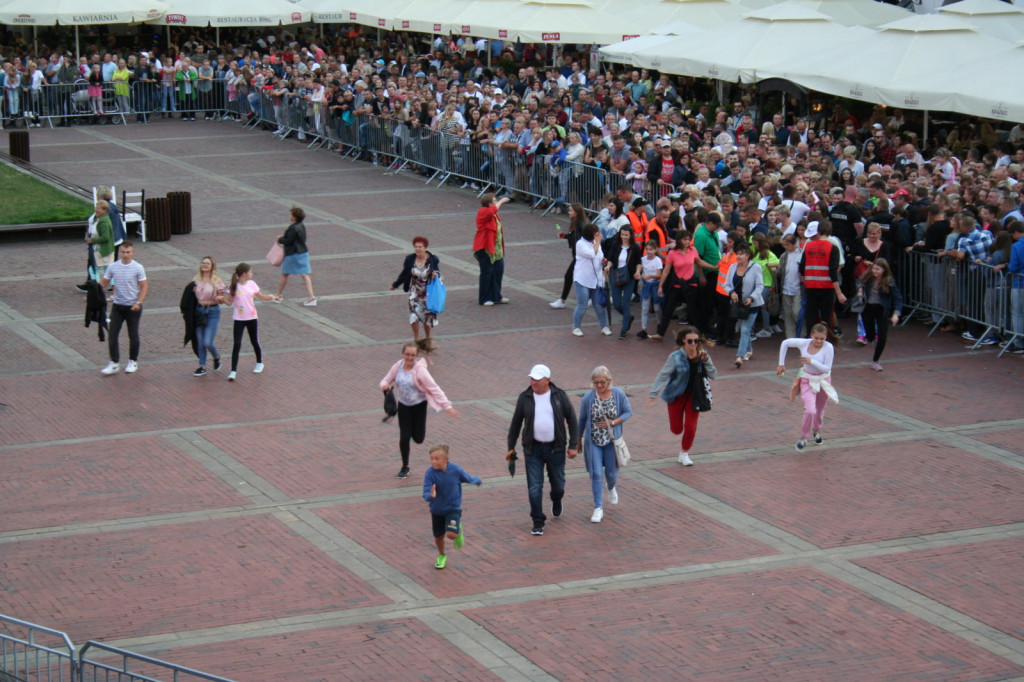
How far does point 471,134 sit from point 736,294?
1284 cm

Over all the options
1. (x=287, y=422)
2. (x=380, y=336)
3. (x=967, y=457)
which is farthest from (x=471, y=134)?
(x=967, y=457)

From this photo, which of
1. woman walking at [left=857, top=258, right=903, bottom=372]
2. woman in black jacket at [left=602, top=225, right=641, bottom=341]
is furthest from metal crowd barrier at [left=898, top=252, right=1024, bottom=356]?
woman in black jacket at [left=602, top=225, right=641, bottom=341]

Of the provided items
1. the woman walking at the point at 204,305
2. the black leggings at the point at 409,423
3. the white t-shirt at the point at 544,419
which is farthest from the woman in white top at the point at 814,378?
→ the woman walking at the point at 204,305

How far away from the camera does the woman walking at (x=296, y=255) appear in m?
20.0

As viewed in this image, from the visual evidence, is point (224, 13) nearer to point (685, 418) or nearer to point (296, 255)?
point (296, 255)

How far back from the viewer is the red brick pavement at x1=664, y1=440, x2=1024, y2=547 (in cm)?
1228

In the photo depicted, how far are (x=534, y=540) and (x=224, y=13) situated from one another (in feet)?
102

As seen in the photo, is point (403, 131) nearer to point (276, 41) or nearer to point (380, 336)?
point (380, 336)

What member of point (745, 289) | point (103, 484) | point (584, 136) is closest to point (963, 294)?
point (745, 289)

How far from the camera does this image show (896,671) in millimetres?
9664

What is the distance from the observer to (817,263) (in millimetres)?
17891

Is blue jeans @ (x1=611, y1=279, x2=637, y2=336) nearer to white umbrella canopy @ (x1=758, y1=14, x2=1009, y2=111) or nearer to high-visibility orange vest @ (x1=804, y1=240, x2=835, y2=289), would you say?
high-visibility orange vest @ (x1=804, y1=240, x2=835, y2=289)

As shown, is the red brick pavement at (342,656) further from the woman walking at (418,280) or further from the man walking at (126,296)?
the woman walking at (418,280)

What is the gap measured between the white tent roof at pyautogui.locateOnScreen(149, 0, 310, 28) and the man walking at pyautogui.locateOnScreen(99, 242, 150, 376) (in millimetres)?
24636
